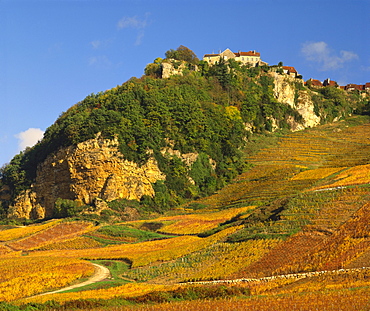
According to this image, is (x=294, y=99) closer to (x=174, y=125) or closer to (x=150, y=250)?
(x=174, y=125)

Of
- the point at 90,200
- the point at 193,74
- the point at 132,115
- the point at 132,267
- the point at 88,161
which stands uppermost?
the point at 193,74

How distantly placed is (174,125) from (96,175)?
17.0 metres

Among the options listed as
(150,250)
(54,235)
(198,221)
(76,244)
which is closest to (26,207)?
(54,235)

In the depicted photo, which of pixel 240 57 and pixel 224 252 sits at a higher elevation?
pixel 240 57

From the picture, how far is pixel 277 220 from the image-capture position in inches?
1905

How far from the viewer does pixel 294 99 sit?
116438 millimetres

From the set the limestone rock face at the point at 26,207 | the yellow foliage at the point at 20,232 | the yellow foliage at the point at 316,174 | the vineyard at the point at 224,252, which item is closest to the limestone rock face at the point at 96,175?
the limestone rock face at the point at 26,207

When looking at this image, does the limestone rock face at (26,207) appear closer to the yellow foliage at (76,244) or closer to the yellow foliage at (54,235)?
the yellow foliage at (54,235)

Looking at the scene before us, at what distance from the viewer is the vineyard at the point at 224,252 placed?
29.8 m

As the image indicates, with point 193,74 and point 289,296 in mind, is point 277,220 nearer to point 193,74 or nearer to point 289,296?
point 289,296

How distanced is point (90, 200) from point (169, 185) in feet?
41.5

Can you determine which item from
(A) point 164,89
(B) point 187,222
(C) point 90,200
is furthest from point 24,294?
(A) point 164,89

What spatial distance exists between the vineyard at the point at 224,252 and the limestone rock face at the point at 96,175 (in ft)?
→ 22.8

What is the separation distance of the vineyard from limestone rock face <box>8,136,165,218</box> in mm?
6960
